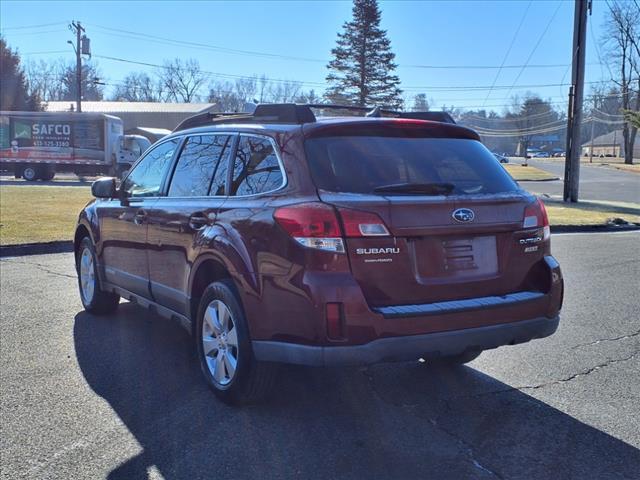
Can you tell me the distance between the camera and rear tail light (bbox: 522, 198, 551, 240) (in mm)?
4059

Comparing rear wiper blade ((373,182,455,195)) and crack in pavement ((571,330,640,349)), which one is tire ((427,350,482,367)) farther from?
rear wiper blade ((373,182,455,195))

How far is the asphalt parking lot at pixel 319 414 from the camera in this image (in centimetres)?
333

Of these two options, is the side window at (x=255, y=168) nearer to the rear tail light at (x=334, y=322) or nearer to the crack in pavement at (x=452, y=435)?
the rear tail light at (x=334, y=322)

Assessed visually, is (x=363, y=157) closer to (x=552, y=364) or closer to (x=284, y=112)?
(x=284, y=112)

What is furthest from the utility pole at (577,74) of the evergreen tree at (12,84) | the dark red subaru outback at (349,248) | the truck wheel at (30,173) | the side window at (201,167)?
the evergreen tree at (12,84)

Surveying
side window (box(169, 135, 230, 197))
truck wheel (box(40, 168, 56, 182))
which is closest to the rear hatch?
side window (box(169, 135, 230, 197))

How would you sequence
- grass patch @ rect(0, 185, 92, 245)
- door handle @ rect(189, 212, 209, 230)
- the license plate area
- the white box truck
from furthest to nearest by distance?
the white box truck
grass patch @ rect(0, 185, 92, 245)
door handle @ rect(189, 212, 209, 230)
the license plate area

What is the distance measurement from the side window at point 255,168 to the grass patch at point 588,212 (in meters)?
12.7

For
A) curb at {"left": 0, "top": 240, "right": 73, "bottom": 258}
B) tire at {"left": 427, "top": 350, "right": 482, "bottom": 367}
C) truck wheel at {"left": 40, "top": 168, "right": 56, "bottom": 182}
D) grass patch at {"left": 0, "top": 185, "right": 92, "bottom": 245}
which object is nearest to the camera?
tire at {"left": 427, "top": 350, "right": 482, "bottom": 367}

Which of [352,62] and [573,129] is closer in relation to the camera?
[573,129]

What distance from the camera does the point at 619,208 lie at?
2164 centimetres

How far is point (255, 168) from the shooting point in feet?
13.5

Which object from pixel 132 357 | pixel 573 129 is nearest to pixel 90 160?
pixel 573 129

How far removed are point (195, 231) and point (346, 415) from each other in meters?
1.62
